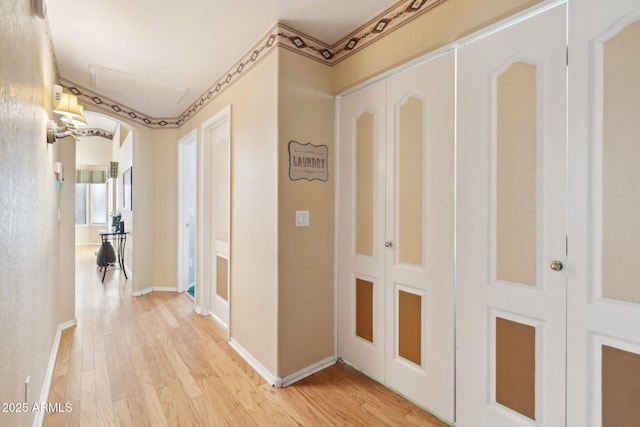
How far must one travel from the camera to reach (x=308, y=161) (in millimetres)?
2186

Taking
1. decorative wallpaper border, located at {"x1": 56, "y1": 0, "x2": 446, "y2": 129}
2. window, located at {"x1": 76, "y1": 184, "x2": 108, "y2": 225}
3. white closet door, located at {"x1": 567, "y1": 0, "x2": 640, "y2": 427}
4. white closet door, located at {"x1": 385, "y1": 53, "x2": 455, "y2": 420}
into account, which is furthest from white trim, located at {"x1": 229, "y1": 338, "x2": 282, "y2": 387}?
window, located at {"x1": 76, "y1": 184, "x2": 108, "y2": 225}

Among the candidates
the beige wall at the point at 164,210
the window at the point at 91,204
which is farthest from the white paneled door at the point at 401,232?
the window at the point at 91,204

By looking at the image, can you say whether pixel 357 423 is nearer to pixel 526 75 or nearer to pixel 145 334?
pixel 526 75

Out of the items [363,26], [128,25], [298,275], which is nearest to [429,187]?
[298,275]

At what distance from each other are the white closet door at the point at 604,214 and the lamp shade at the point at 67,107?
10.3 ft

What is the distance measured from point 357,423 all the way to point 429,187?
1.45 metres

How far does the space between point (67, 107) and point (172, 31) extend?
988 mm

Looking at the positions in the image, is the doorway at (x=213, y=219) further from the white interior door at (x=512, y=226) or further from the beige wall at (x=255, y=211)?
the white interior door at (x=512, y=226)

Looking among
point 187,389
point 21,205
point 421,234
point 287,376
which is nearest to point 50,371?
point 187,389

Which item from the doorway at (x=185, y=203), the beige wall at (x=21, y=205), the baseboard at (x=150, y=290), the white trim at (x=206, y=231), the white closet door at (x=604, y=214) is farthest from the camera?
the doorway at (x=185, y=203)

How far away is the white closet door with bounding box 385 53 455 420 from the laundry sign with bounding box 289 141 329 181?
530 mm

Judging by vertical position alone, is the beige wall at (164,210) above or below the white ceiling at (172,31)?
below

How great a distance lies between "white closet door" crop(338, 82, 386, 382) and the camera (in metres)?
2.04

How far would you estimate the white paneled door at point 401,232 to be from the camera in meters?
1.67
